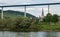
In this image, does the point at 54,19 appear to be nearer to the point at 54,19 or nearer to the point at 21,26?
the point at 54,19

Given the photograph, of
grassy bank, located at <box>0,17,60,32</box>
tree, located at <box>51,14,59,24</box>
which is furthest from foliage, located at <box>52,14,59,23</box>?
grassy bank, located at <box>0,17,60,32</box>

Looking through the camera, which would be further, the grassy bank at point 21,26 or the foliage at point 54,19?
the foliage at point 54,19

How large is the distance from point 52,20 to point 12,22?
53.8ft

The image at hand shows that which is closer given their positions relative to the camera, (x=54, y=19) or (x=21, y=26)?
(x=21, y=26)

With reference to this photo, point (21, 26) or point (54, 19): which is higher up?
point (54, 19)

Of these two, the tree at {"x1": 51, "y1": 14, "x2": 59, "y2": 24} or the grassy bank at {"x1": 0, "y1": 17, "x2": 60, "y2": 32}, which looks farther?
the tree at {"x1": 51, "y1": 14, "x2": 59, "y2": 24}

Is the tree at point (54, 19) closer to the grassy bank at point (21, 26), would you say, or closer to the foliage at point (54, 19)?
the foliage at point (54, 19)

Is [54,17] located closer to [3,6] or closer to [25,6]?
[25,6]

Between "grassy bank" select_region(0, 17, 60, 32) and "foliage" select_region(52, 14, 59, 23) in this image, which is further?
"foliage" select_region(52, 14, 59, 23)

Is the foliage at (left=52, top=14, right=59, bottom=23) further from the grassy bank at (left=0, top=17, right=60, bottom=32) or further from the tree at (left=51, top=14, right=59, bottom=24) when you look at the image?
the grassy bank at (left=0, top=17, right=60, bottom=32)

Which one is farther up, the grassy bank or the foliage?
the foliage

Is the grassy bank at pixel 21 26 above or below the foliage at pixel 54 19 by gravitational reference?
below

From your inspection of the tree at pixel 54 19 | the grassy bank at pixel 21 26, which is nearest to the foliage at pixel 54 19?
the tree at pixel 54 19

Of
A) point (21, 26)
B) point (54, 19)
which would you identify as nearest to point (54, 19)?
point (54, 19)
